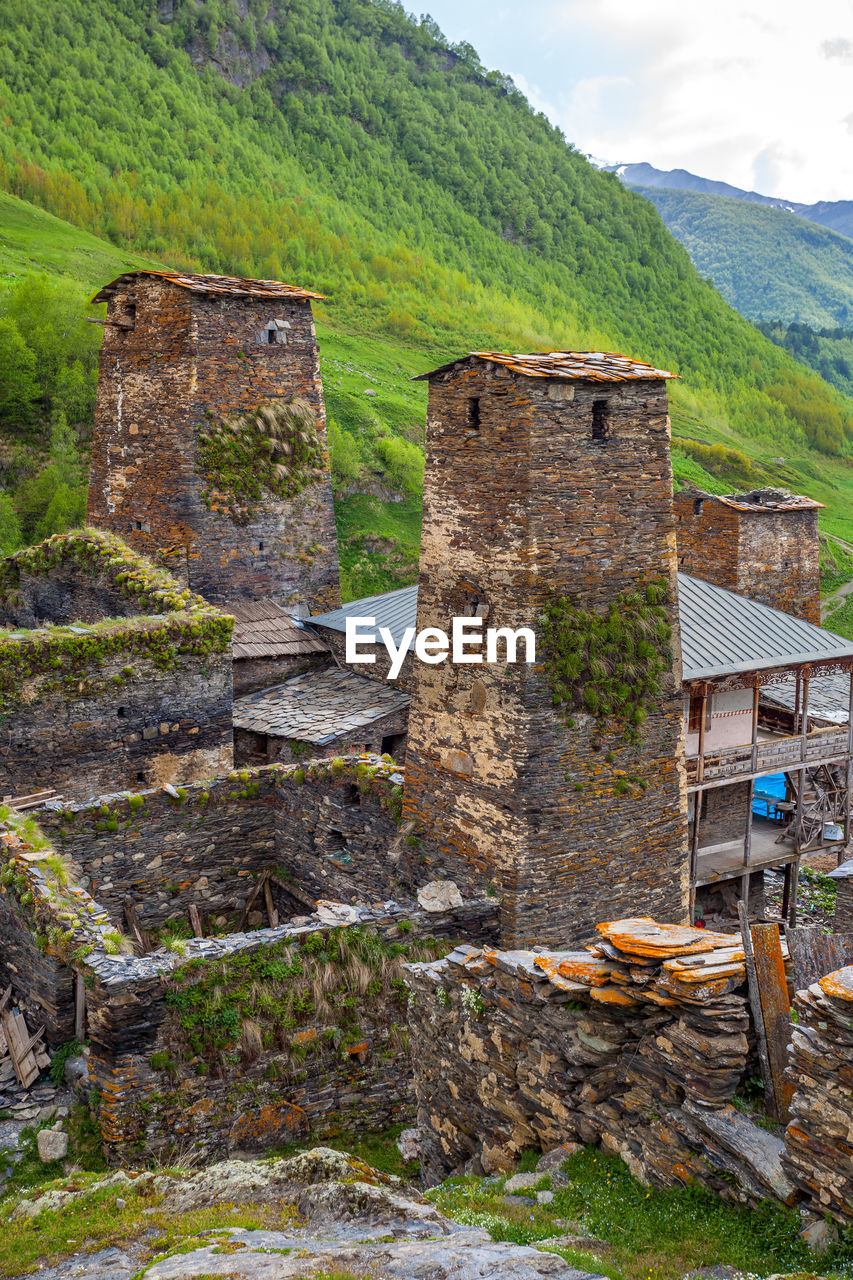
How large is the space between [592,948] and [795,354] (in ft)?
382

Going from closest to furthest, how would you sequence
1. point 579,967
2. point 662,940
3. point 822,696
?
1. point 662,940
2. point 579,967
3. point 822,696

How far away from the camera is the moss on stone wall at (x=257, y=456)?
68.6 feet

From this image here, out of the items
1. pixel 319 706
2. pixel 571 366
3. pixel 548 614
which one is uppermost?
pixel 571 366

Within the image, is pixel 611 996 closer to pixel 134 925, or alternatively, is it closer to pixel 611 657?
pixel 611 657

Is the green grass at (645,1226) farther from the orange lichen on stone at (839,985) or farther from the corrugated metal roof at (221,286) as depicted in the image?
the corrugated metal roof at (221,286)

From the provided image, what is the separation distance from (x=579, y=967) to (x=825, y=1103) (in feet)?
7.59

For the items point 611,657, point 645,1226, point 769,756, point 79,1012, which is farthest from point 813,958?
→ point 769,756

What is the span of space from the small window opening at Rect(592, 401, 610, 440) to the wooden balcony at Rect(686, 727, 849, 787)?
7154mm

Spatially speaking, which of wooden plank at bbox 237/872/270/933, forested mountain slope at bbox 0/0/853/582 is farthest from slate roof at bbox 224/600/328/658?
forested mountain slope at bbox 0/0/853/582

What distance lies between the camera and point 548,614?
11336 mm

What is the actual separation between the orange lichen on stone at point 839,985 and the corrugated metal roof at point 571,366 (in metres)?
6.57

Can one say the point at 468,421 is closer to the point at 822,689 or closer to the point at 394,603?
the point at 394,603

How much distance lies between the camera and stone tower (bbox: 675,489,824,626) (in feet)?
82.5

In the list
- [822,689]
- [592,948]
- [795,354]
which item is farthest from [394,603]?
[795,354]
